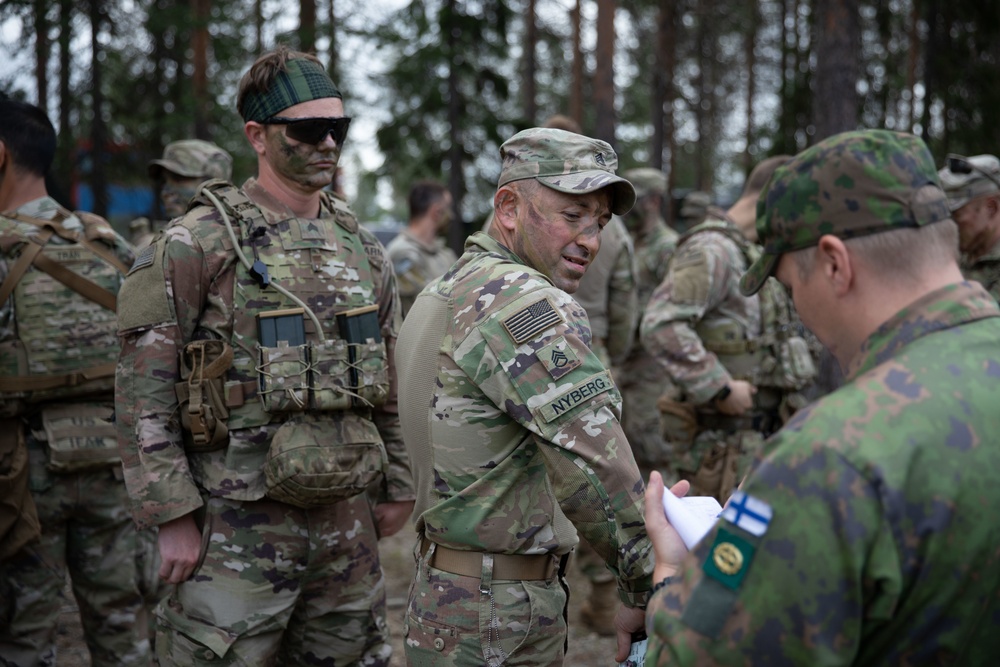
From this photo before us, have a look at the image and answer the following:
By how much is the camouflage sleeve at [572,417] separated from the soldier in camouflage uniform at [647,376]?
13.8ft

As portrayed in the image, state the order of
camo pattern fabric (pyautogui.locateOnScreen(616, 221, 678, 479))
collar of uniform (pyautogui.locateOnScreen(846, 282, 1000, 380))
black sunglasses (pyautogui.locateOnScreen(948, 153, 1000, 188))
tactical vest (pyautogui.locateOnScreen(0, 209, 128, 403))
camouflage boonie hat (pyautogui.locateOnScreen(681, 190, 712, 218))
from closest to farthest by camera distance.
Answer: collar of uniform (pyautogui.locateOnScreen(846, 282, 1000, 380)), tactical vest (pyautogui.locateOnScreen(0, 209, 128, 403)), black sunglasses (pyautogui.locateOnScreen(948, 153, 1000, 188)), camo pattern fabric (pyautogui.locateOnScreen(616, 221, 678, 479)), camouflage boonie hat (pyautogui.locateOnScreen(681, 190, 712, 218))

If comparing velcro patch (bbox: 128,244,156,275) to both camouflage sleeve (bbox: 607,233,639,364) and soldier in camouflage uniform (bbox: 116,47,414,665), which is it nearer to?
soldier in camouflage uniform (bbox: 116,47,414,665)

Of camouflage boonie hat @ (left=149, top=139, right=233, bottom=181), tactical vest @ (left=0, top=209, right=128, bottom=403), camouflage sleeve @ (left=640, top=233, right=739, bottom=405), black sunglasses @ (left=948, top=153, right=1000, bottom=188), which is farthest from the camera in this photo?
camouflage boonie hat @ (left=149, top=139, right=233, bottom=181)

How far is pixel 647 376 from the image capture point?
285 inches

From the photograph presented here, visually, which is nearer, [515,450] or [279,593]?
[515,450]

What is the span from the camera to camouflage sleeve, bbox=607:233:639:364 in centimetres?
667

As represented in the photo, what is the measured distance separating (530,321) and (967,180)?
412 cm

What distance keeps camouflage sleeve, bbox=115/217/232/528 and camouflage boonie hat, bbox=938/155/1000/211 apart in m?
4.35

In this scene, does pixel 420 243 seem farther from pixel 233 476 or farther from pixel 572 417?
pixel 572 417

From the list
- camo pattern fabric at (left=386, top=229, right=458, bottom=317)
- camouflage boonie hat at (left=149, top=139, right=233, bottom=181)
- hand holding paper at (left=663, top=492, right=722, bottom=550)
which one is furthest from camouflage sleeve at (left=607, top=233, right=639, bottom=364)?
hand holding paper at (left=663, top=492, right=722, bottom=550)

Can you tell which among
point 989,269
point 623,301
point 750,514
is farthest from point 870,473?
point 623,301

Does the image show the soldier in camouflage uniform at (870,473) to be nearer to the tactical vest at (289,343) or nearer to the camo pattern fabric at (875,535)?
the camo pattern fabric at (875,535)

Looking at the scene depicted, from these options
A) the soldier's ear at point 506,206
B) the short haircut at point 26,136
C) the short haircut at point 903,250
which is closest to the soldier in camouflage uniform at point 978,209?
the soldier's ear at point 506,206

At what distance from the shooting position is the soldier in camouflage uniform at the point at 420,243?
8008mm
